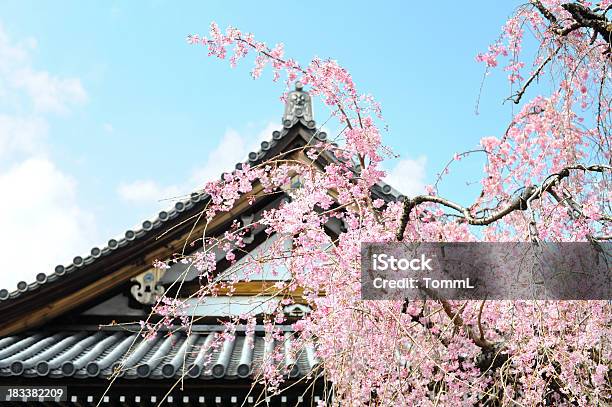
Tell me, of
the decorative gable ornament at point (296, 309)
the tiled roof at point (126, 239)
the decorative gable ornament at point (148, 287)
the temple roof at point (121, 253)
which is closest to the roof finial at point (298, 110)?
the temple roof at point (121, 253)

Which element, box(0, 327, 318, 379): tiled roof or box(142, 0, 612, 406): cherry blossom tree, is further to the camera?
box(0, 327, 318, 379): tiled roof

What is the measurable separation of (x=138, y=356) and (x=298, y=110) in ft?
10.1

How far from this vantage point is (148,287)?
754 centimetres

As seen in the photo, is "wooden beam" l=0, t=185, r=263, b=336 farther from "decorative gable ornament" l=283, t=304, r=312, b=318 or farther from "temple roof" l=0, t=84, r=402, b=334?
"decorative gable ornament" l=283, t=304, r=312, b=318

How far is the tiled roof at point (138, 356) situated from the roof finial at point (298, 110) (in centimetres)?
229

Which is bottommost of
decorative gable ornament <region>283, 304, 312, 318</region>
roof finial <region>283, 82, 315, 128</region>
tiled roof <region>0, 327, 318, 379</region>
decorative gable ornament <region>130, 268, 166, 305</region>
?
tiled roof <region>0, 327, 318, 379</region>

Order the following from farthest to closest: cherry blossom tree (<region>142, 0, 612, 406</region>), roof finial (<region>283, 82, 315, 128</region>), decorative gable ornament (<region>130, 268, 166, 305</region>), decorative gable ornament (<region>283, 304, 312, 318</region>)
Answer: roof finial (<region>283, 82, 315, 128</region>) → decorative gable ornament (<region>130, 268, 166, 305</region>) → decorative gable ornament (<region>283, 304, 312, 318</region>) → cherry blossom tree (<region>142, 0, 612, 406</region>)

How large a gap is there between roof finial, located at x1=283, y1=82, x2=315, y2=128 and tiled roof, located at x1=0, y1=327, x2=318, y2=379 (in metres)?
2.29

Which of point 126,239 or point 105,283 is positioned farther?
point 105,283

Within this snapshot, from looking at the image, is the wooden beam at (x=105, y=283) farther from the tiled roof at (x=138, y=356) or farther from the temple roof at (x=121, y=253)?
the tiled roof at (x=138, y=356)

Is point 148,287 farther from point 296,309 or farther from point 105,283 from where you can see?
point 296,309

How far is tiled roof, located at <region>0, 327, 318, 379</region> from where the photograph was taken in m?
5.82

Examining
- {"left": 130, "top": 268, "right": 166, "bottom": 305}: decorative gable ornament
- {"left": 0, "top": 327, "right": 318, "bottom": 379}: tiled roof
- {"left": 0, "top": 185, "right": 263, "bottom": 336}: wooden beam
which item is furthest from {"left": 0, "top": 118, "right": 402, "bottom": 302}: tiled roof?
{"left": 0, "top": 327, "right": 318, "bottom": 379}: tiled roof

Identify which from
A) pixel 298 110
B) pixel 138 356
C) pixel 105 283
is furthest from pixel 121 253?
pixel 298 110
